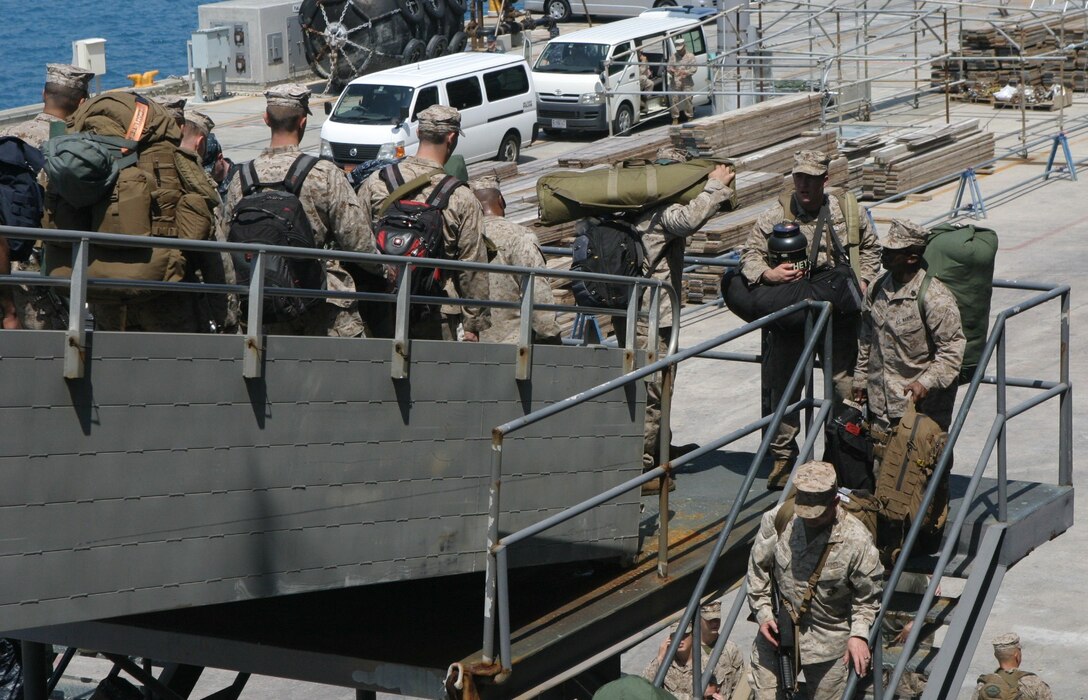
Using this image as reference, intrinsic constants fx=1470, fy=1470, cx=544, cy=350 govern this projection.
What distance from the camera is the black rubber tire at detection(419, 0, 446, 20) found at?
119ft

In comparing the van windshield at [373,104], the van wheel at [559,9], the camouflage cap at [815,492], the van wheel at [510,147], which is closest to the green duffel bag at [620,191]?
the camouflage cap at [815,492]

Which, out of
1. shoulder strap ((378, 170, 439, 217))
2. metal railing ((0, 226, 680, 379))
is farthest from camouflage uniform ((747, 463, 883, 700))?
shoulder strap ((378, 170, 439, 217))

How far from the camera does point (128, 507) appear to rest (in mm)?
5320

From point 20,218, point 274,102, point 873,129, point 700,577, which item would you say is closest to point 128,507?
point 20,218

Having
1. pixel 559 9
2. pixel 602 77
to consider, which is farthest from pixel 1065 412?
pixel 559 9

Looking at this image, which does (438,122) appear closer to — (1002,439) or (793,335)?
(793,335)

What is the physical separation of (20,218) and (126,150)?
566 millimetres

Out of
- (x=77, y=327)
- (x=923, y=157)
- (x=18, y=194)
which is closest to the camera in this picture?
(x=77, y=327)

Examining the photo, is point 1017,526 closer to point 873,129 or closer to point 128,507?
point 128,507

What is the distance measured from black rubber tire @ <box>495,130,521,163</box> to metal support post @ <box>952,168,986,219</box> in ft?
29.0

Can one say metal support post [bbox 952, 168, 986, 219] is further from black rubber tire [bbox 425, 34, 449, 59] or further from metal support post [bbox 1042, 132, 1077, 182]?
black rubber tire [bbox 425, 34, 449, 59]

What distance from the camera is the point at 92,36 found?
360 ft

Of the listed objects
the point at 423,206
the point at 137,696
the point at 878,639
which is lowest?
the point at 137,696

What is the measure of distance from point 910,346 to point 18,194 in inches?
181
